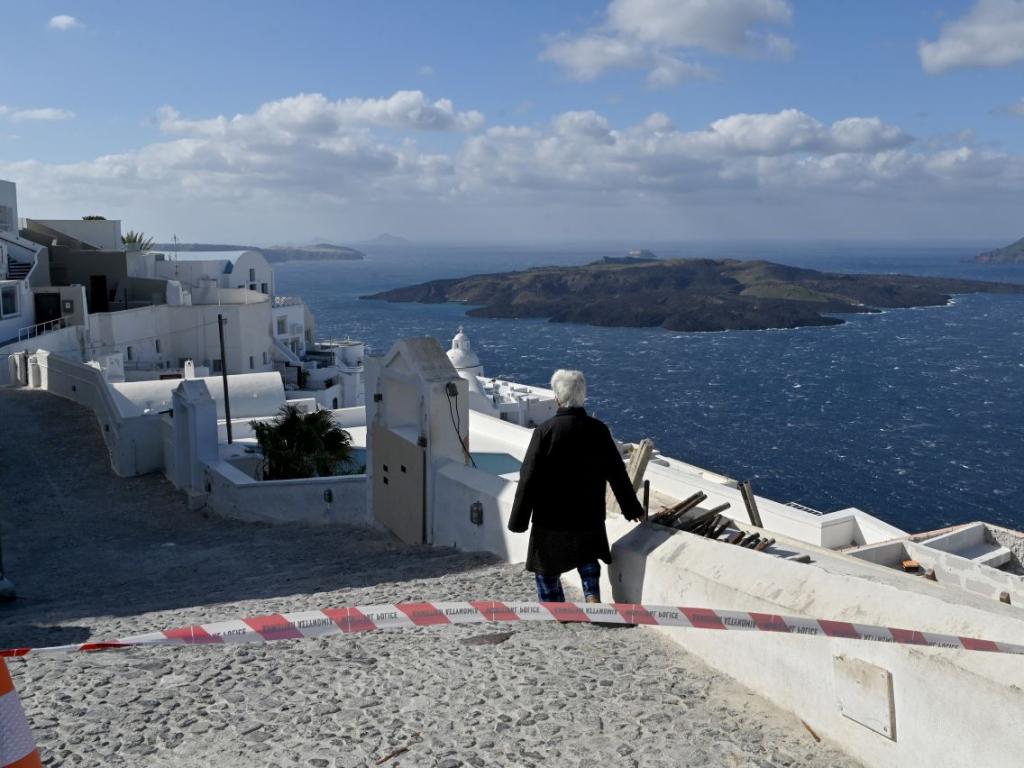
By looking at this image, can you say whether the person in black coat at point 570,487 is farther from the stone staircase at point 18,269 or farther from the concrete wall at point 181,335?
the stone staircase at point 18,269

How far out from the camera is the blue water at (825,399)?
5403 centimetres

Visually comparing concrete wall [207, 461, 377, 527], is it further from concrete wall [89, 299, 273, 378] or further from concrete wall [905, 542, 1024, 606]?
concrete wall [89, 299, 273, 378]

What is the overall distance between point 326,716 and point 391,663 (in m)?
0.77

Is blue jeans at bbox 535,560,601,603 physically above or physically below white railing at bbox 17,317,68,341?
above

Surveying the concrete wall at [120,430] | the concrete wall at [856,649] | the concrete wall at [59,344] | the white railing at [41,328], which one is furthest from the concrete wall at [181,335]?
the concrete wall at [856,649]

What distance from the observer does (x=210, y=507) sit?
17672 mm

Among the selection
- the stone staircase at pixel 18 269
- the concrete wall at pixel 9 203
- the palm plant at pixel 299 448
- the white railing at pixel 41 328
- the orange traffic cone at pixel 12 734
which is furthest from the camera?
the concrete wall at pixel 9 203

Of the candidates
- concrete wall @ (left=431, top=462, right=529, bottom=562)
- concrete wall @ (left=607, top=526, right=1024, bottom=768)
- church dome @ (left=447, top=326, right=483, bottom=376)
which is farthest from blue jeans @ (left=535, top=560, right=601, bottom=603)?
church dome @ (left=447, top=326, right=483, bottom=376)

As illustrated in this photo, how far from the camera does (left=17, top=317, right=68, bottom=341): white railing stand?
3797 cm

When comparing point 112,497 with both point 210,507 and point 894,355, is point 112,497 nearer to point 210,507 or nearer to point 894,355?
point 210,507

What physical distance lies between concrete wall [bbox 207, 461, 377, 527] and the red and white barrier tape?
826cm

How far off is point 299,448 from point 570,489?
12921 mm

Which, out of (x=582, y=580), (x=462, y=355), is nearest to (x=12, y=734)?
(x=582, y=580)

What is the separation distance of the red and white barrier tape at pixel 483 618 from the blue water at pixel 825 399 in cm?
4542
